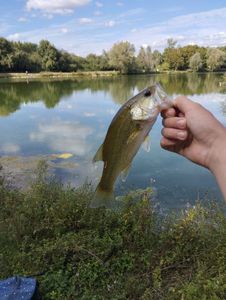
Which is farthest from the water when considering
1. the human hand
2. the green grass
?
the human hand

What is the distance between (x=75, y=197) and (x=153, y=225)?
123 cm

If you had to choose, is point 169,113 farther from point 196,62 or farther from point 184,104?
point 196,62

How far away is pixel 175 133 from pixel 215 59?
292ft

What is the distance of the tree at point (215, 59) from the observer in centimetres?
8619

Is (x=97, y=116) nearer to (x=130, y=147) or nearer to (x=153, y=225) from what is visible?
(x=153, y=225)

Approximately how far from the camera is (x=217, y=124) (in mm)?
2225

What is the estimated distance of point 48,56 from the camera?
74375mm

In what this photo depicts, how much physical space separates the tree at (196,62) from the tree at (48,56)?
31820mm

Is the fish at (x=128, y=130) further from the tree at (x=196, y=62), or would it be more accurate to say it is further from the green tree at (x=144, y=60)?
the tree at (x=196, y=62)

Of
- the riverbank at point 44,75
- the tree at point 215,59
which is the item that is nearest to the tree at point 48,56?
the riverbank at point 44,75

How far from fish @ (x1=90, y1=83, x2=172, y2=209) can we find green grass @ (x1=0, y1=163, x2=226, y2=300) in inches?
75.3

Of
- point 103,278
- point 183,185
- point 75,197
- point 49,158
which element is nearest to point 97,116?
point 49,158

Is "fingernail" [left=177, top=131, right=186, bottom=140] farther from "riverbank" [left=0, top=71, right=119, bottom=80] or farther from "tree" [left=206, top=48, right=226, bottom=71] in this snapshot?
"tree" [left=206, top=48, right=226, bottom=71]

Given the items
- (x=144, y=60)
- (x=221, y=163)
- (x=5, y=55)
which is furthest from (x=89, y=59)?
(x=221, y=163)
